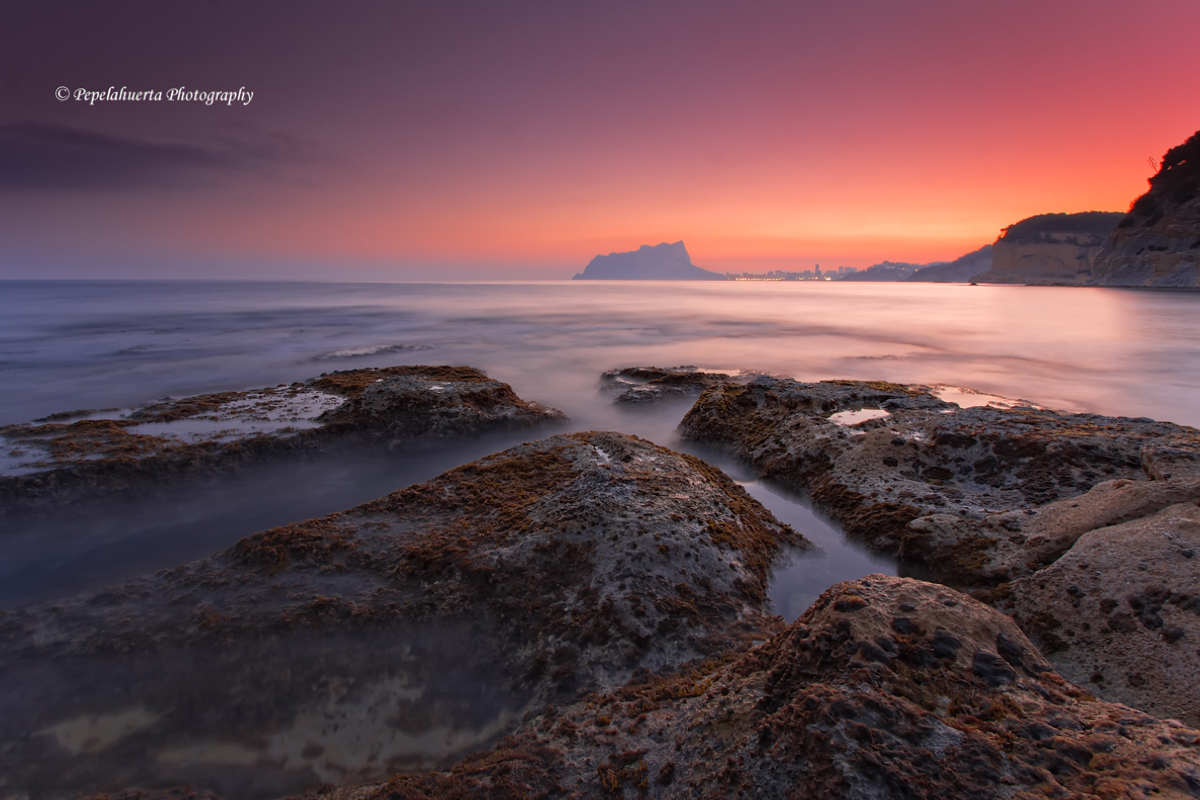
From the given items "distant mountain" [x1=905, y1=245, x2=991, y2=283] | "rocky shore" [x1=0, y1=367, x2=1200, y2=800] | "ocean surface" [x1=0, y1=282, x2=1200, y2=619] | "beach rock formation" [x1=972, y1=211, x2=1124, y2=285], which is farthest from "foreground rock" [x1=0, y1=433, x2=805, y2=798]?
Answer: "distant mountain" [x1=905, y1=245, x2=991, y2=283]

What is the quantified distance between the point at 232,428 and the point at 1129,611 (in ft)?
30.4

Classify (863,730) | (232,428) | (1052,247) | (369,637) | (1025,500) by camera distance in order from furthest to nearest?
(1052,247)
(232,428)
(1025,500)
(369,637)
(863,730)

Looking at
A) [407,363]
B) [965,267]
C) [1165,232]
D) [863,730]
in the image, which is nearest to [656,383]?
[407,363]

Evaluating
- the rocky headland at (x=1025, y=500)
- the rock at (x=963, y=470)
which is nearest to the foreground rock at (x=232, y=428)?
the rocky headland at (x=1025, y=500)

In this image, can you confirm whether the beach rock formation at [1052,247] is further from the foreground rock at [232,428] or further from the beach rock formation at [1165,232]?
the foreground rock at [232,428]

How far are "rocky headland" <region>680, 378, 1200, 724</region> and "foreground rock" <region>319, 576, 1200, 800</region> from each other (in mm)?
969

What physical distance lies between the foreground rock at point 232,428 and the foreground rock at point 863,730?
5.54 metres

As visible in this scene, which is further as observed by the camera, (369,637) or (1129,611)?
(369,637)

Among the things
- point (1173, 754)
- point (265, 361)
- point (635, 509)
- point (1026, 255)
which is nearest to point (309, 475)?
point (635, 509)

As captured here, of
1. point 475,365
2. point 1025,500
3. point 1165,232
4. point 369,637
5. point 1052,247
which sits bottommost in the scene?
point 369,637

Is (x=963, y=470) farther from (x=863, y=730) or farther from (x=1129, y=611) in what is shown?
(x=863, y=730)

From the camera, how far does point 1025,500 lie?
455 cm

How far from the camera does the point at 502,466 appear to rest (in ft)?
18.3

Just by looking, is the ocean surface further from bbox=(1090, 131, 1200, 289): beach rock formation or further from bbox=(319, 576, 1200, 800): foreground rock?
bbox=(1090, 131, 1200, 289): beach rock formation
